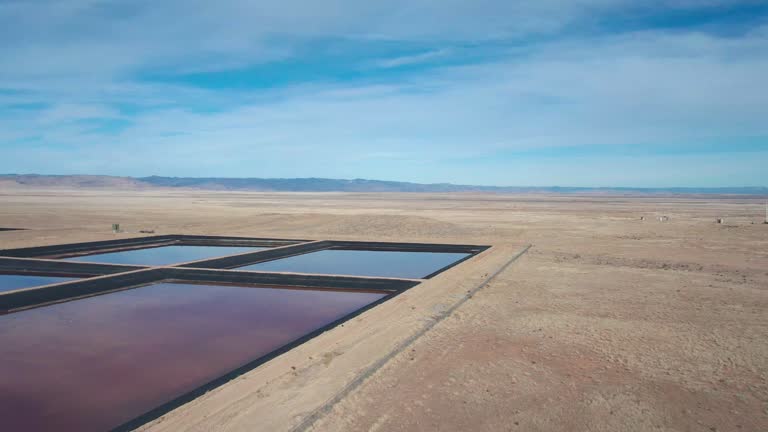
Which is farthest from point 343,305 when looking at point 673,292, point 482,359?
point 673,292

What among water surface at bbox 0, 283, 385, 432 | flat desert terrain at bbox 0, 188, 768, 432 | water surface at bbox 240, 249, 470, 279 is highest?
flat desert terrain at bbox 0, 188, 768, 432

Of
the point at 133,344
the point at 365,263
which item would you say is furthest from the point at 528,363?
the point at 365,263

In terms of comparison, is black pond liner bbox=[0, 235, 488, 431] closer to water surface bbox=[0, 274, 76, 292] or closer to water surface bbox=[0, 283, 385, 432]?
water surface bbox=[0, 283, 385, 432]

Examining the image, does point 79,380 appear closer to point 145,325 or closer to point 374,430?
point 145,325

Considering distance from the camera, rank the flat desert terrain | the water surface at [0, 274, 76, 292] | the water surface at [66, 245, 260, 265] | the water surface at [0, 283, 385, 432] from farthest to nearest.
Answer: the water surface at [66, 245, 260, 265] → the water surface at [0, 274, 76, 292] → the water surface at [0, 283, 385, 432] → the flat desert terrain

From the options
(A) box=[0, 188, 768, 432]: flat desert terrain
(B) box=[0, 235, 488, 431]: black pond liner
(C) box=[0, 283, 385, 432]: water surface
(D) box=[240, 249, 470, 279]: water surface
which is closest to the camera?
(A) box=[0, 188, 768, 432]: flat desert terrain

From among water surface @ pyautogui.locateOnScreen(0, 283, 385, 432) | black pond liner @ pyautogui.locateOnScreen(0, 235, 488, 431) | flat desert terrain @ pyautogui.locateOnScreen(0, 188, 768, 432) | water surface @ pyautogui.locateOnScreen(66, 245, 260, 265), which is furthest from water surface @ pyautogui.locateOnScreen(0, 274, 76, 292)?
flat desert terrain @ pyautogui.locateOnScreen(0, 188, 768, 432)
